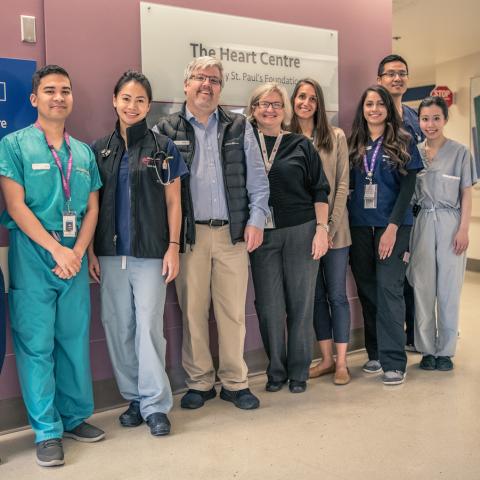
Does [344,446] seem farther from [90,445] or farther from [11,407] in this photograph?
[11,407]

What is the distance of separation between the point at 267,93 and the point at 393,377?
5.53 ft

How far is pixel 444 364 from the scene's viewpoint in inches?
140

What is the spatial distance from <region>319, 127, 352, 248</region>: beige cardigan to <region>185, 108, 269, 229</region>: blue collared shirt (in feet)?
1.80

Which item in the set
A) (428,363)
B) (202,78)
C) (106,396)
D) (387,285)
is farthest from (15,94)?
(428,363)

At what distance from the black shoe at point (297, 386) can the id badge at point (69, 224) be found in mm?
A: 1449

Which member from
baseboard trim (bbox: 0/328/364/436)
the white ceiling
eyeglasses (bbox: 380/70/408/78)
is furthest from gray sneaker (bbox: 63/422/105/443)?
the white ceiling

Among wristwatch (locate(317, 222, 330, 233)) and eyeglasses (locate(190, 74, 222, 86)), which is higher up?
eyeglasses (locate(190, 74, 222, 86))

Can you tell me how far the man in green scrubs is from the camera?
2.40 metres

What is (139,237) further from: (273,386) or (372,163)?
(372,163)

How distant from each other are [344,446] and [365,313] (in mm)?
1176

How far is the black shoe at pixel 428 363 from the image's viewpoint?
3.57 metres

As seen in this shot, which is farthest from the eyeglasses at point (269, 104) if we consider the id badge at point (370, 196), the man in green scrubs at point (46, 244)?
the man in green scrubs at point (46, 244)

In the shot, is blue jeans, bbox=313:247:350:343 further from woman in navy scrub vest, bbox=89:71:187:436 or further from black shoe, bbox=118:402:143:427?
black shoe, bbox=118:402:143:427

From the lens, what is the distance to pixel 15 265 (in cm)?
243
